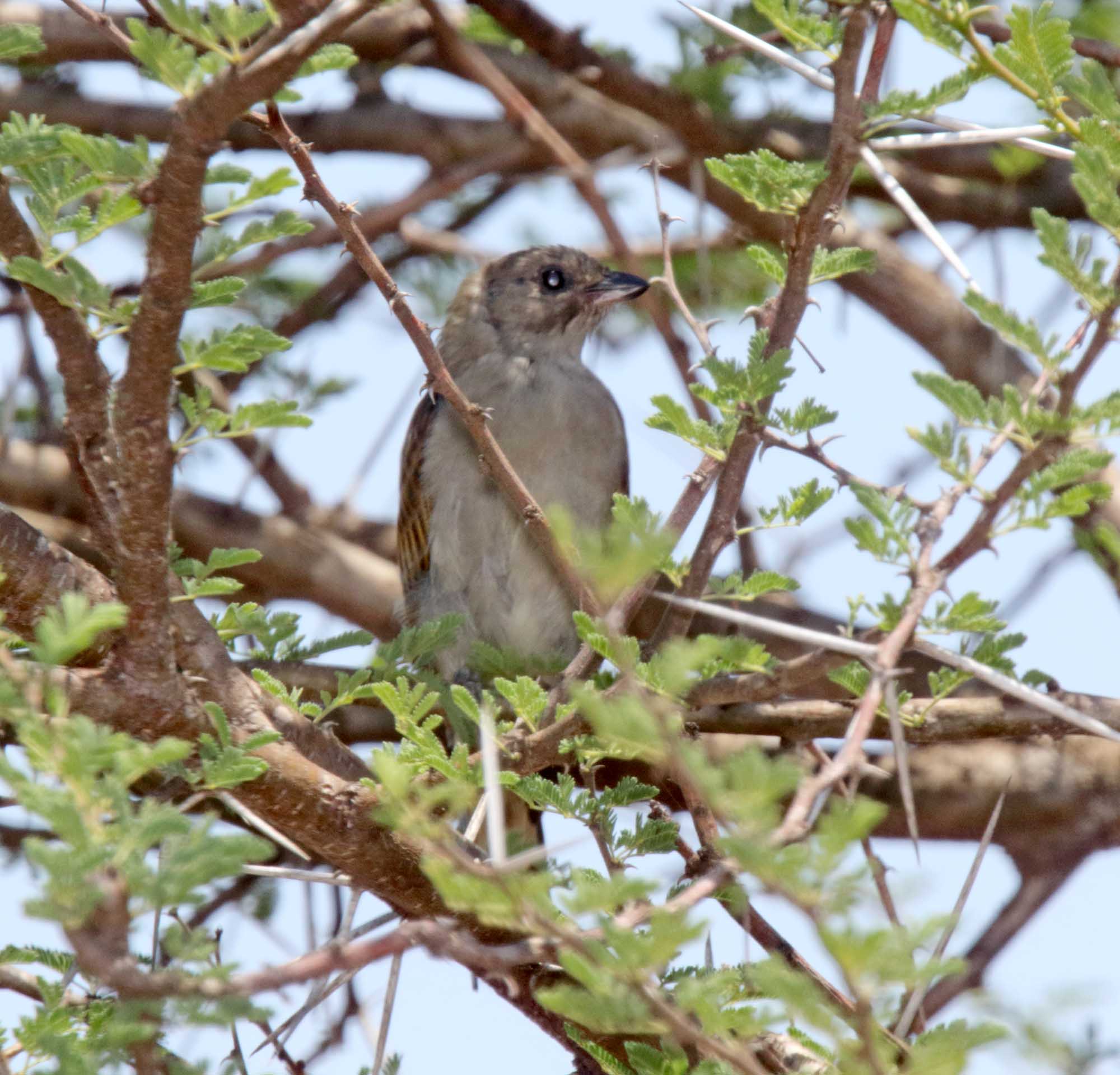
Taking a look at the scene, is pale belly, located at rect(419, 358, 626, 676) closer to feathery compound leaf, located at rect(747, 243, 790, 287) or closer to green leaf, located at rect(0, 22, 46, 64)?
feathery compound leaf, located at rect(747, 243, 790, 287)

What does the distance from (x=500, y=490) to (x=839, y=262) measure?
8.21 feet

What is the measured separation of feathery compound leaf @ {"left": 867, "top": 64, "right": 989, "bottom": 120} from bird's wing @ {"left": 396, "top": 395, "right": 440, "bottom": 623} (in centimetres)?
336

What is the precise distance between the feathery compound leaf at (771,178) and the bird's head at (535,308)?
3.20 m

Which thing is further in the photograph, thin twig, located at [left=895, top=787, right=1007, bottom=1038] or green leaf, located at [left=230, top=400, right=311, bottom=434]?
green leaf, located at [left=230, top=400, right=311, bottom=434]

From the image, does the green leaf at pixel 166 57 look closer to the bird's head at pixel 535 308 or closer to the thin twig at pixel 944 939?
the thin twig at pixel 944 939

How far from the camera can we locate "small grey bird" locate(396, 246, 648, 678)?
230 inches

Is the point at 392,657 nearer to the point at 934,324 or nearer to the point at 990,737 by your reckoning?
the point at 990,737

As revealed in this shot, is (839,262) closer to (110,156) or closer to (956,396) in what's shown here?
(956,396)

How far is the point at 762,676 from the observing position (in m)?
3.15

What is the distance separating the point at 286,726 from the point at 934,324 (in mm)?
3338

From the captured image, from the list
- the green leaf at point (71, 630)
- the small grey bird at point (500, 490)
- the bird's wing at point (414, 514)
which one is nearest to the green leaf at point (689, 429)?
the green leaf at point (71, 630)

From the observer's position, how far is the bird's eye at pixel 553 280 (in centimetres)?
662

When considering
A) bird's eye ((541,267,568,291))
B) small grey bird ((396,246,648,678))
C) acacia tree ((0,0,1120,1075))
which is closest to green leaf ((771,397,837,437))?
acacia tree ((0,0,1120,1075))

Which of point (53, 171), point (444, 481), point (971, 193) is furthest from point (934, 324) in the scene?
point (53, 171)
